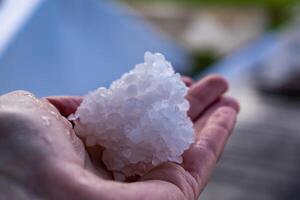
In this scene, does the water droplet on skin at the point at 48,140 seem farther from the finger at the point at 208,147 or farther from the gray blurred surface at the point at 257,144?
the gray blurred surface at the point at 257,144

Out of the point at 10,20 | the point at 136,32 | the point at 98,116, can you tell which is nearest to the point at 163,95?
the point at 98,116

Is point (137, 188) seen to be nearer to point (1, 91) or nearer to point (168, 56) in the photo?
point (1, 91)

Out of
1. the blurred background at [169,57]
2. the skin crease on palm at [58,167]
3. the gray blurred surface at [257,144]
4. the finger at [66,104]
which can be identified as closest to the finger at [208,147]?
the skin crease on palm at [58,167]

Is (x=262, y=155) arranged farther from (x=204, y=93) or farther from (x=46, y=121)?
(x=46, y=121)

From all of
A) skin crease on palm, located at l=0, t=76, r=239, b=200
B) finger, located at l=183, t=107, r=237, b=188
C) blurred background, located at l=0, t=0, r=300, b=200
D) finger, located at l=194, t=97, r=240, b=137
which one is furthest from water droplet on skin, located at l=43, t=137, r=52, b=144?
blurred background, located at l=0, t=0, r=300, b=200

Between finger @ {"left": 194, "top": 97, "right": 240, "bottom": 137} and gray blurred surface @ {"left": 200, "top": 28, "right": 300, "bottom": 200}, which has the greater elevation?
finger @ {"left": 194, "top": 97, "right": 240, "bottom": 137}

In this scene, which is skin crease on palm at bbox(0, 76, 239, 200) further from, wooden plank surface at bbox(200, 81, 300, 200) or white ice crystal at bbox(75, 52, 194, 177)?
wooden plank surface at bbox(200, 81, 300, 200)

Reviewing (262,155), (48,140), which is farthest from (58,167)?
(262,155)
